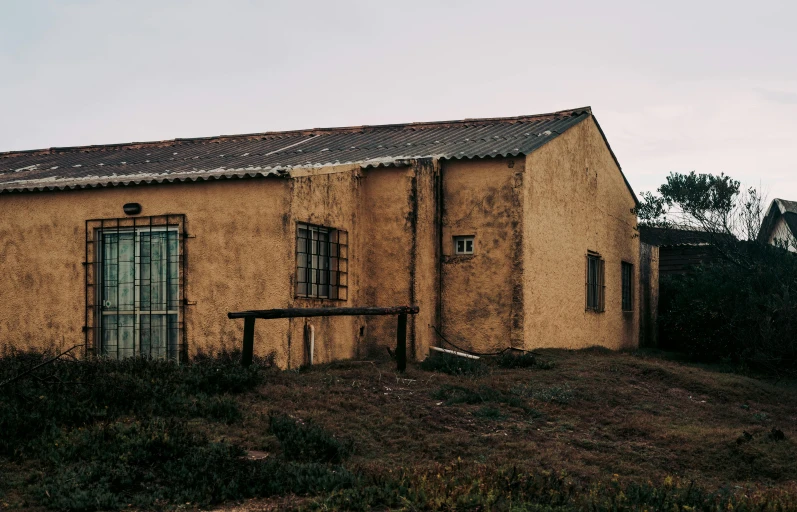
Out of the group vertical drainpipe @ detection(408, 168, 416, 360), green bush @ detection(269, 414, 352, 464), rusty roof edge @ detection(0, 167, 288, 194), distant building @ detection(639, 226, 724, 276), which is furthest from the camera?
distant building @ detection(639, 226, 724, 276)

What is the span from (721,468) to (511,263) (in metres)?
6.21

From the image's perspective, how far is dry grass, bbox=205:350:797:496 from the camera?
8.97 metres

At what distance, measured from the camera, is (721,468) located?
9227 millimetres

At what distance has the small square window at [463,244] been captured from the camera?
1530 centimetres

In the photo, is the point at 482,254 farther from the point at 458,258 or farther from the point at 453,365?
the point at 453,365

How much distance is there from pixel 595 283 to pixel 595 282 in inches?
1.0

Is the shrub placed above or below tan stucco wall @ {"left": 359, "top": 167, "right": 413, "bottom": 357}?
below

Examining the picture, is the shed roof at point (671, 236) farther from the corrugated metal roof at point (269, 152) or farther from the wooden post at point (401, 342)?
the wooden post at point (401, 342)

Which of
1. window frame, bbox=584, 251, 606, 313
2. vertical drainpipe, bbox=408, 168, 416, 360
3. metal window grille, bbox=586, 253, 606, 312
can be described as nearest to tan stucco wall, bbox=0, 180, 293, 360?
vertical drainpipe, bbox=408, 168, 416, 360

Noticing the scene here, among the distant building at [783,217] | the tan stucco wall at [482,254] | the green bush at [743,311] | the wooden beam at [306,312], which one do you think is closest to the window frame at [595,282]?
the green bush at [743,311]

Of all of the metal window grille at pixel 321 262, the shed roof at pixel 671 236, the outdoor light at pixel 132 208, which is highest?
the outdoor light at pixel 132 208

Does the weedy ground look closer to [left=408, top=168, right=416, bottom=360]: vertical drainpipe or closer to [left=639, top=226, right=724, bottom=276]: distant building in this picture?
[left=408, top=168, right=416, bottom=360]: vertical drainpipe

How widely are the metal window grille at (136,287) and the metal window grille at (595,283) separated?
863 centimetres

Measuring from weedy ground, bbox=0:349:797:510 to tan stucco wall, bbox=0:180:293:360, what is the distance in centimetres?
136
